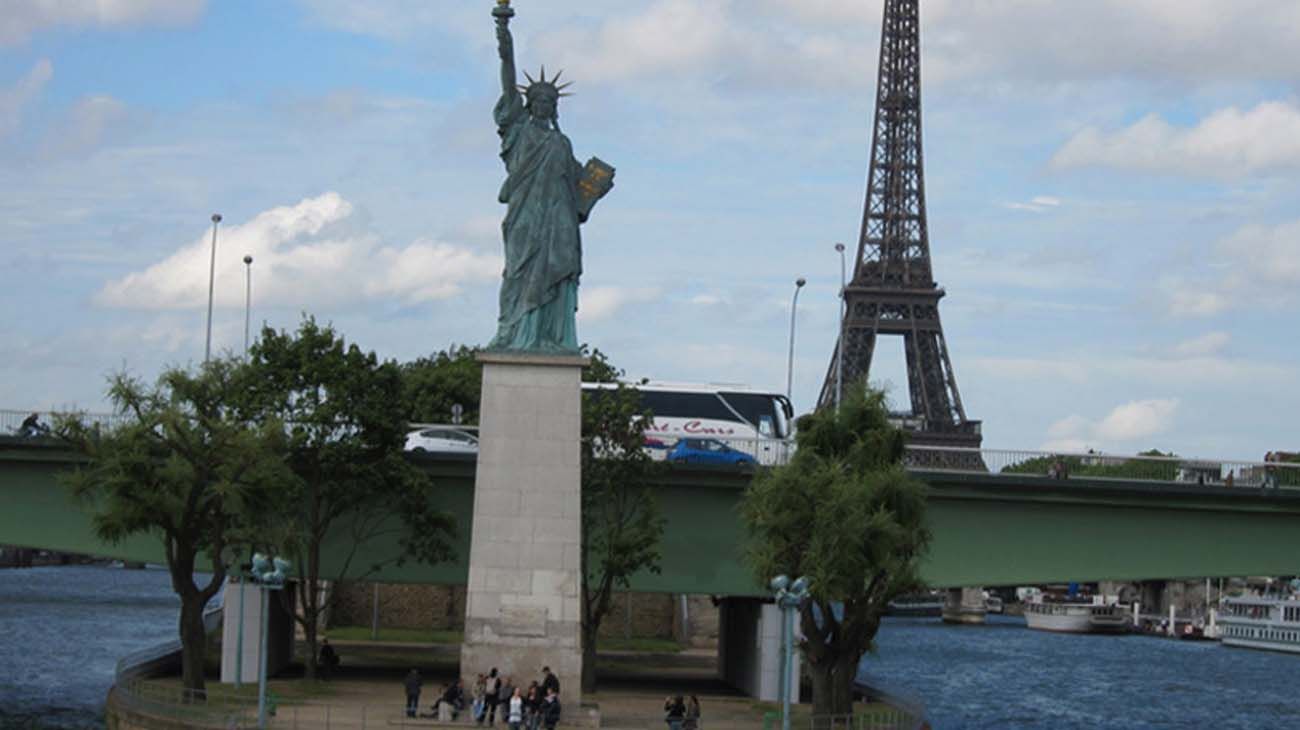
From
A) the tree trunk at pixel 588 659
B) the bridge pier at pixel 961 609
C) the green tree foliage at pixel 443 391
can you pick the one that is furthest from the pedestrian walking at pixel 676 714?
the bridge pier at pixel 961 609

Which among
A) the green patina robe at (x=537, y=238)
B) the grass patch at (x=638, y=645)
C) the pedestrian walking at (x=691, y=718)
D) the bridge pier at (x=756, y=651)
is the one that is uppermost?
the green patina robe at (x=537, y=238)

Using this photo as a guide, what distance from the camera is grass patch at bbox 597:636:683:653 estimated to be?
91125 mm

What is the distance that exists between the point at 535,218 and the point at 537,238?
523 mm

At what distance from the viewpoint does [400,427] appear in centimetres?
6009

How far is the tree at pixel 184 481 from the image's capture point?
178 ft

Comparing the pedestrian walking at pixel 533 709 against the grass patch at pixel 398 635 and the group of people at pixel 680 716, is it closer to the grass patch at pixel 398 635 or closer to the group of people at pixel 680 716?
the group of people at pixel 680 716

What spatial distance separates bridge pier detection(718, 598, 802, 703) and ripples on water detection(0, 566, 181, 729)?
2000cm

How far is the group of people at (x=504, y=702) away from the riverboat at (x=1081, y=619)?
127m

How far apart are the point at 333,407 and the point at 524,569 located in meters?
9.80

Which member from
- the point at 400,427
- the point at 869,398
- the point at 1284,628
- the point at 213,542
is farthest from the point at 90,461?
the point at 1284,628

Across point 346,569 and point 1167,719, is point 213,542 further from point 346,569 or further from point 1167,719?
point 1167,719

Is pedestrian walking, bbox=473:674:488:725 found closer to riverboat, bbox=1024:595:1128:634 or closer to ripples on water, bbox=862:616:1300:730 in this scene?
ripples on water, bbox=862:616:1300:730

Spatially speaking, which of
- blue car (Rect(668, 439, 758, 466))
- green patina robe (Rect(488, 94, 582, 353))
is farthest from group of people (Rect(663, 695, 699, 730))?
blue car (Rect(668, 439, 758, 466))

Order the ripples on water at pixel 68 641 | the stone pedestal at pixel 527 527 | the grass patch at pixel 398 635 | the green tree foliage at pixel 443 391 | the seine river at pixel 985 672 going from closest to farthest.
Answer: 1. the stone pedestal at pixel 527 527
2. the ripples on water at pixel 68 641
3. the seine river at pixel 985 672
4. the grass patch at pixel 398 635
5. the green tree foliage at pixel 443 391
